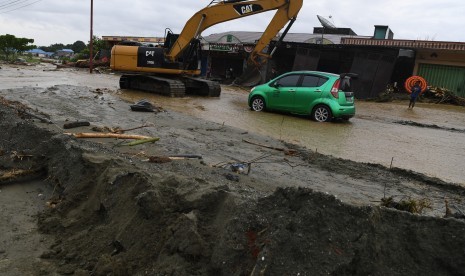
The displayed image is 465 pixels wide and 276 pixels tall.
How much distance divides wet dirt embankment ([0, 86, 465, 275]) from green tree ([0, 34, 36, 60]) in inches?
1952

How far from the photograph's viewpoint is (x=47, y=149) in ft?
19.9

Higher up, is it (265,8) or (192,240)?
(265,8)

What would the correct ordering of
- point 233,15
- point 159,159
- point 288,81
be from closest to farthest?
point 159,159 → point 288,81 → point 233,15

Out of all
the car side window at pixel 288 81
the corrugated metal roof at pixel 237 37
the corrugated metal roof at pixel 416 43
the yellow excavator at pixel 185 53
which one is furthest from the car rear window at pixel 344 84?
the corrugated metal roof at pixel 237 37

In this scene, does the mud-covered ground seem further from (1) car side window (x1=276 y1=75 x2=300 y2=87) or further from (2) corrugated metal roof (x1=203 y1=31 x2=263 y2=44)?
(2) corrugated metal roof (x1=203 y1=31 x2=263 y2=44)

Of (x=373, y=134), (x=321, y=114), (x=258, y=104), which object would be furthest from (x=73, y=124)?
(x=373, y=134)

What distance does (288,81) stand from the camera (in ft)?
44.5

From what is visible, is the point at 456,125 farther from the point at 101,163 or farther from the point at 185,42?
the point at 101,163

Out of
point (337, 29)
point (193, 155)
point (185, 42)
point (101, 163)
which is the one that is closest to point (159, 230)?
point (101, 163)

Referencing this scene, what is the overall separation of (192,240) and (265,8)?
15.3 meters

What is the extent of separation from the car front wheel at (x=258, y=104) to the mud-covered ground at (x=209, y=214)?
271 inches

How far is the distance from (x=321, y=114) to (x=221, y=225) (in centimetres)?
993

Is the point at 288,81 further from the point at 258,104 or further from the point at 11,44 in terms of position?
the point at 11,44

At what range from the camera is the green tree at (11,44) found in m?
48.4
